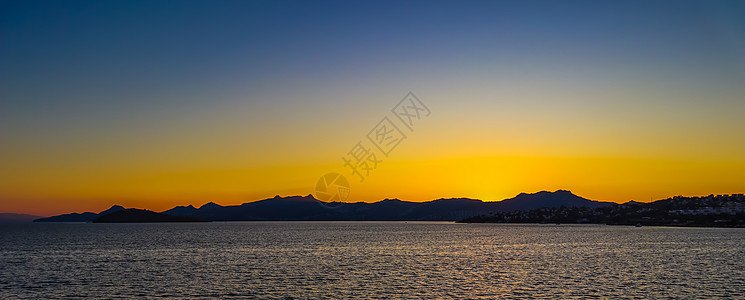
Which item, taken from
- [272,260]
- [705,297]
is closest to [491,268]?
[705,297]

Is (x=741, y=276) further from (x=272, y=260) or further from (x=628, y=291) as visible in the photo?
(x=272, y=260)

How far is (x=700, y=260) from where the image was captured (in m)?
102

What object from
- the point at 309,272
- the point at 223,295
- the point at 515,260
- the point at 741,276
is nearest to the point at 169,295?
the point at 223,295

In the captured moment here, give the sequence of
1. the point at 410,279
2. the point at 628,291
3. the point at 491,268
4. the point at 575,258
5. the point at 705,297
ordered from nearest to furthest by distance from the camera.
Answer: the point at 705,297
the point at 628,291
the point at 410,279
the point at 491,268
the point at 575,258

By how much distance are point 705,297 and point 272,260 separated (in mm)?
72821

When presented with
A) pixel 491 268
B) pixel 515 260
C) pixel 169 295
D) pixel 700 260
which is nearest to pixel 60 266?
pixel 169 295

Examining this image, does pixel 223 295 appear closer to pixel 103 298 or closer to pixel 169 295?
pixel 169 295

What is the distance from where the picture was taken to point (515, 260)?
345 ft

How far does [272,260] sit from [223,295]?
43.9 metres

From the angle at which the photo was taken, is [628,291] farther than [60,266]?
No

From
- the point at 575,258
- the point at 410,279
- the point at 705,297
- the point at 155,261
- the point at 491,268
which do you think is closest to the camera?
the point at 705,297

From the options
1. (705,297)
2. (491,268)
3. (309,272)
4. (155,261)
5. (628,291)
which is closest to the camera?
(705,297)

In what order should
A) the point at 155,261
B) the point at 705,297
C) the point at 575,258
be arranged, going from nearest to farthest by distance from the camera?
the point at 705,297, the point at 155,261, the point at 575,258

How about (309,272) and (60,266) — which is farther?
(60,266)
